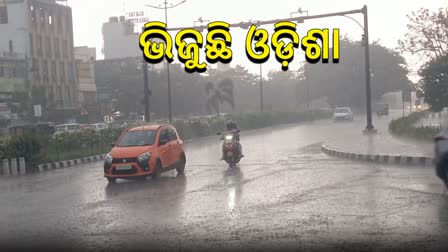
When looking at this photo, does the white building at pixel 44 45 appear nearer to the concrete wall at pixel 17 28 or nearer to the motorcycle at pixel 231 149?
the concrete wall at pixel 17 28

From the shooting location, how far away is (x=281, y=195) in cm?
1216

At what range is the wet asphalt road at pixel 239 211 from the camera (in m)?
7.98

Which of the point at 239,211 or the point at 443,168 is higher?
the point at 443,168

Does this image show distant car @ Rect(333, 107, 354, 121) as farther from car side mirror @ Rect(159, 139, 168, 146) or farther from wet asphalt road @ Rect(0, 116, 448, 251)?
car side mirror @ Rect(159, 139, 168, 146)

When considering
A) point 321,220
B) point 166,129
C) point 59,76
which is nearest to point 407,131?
point 166,129

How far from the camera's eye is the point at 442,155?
10.8 m

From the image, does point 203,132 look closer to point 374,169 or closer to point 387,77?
point 374,169

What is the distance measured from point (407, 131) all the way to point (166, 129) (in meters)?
14.8

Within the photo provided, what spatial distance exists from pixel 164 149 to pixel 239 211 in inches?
281

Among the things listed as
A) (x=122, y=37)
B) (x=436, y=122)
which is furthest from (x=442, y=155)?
(x=122, y=37)

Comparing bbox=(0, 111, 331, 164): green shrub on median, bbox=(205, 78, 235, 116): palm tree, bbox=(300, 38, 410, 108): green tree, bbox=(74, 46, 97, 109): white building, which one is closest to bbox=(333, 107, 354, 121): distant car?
bbox=(205, 78, 235, 116): palm tree

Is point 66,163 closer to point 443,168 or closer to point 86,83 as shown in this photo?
point 443,168

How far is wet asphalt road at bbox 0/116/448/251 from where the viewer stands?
798cm

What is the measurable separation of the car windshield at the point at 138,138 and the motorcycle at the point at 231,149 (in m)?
2.77
